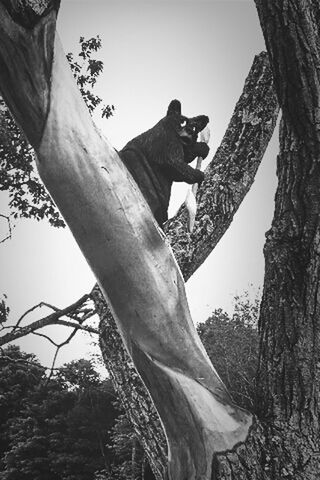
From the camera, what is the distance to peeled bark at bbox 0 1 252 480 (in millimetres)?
845

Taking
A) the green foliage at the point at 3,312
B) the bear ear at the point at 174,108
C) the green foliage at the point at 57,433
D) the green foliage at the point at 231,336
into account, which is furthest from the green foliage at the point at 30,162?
the green foliage at the point at 57,433

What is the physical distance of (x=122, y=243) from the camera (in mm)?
937

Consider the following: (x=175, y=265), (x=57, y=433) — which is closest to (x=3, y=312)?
(x=175, y=265)

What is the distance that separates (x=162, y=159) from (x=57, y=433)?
24902 millimetres

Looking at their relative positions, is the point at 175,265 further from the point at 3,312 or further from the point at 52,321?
the point at 3,312

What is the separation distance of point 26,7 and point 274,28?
A: 0.87 m

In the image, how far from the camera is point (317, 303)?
1.40 meters

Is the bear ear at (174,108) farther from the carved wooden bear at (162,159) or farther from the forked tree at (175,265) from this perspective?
the forked tree at (175,265)

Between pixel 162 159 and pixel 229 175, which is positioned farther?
pixel 229 175

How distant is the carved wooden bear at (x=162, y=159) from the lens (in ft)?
4.01

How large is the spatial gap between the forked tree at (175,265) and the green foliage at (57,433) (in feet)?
68.1

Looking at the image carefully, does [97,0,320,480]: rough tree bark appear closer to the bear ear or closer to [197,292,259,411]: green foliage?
the bear ear

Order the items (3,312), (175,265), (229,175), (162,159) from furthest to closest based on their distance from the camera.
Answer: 1. (3,312)
2. (229,175)
3. (162,159)
4. (175,265)

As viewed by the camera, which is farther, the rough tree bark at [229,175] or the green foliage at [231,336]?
the green foliage at [231,336]
